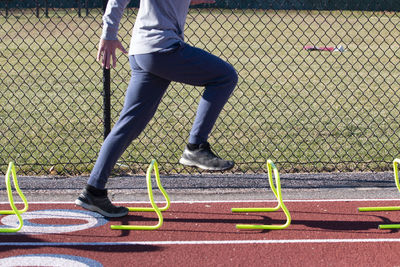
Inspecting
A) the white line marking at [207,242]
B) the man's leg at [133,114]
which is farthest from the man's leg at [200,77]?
the white line marking at [207,242]

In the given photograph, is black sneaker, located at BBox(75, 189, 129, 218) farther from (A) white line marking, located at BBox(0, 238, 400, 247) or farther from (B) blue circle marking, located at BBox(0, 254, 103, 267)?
(B) blue circle marking, located at BBox(0, 254, 103, 267)

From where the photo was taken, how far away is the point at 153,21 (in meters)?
4.33

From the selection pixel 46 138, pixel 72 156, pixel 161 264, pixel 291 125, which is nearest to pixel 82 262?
pixel 161 264

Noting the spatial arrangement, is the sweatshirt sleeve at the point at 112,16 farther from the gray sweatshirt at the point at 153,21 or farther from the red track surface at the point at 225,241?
the red track surface at the point at 225,241

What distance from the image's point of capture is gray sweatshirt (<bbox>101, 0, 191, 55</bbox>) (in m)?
4.27

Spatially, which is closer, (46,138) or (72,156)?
(72,156)

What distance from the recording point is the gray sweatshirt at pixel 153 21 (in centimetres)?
427

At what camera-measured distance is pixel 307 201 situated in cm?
565

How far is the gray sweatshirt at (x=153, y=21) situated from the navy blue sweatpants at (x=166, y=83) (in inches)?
2.6

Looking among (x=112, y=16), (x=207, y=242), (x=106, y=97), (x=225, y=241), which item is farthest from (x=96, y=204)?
(x=106, y=97)

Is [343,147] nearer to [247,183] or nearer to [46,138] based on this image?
[247,183]

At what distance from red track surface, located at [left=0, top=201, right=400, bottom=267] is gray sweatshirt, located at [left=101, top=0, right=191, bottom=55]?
136 centimetres

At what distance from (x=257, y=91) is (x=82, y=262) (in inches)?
309

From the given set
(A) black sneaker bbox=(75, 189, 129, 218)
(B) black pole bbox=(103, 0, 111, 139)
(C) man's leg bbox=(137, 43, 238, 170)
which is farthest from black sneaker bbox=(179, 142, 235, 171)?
(B) black pole bbox=(103, 0, 111, 139)
